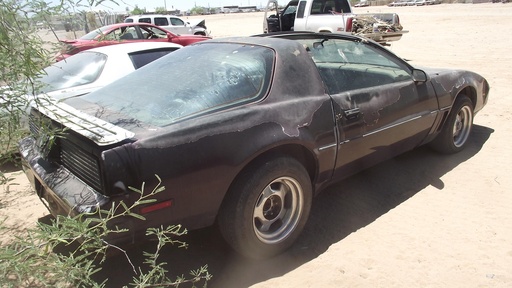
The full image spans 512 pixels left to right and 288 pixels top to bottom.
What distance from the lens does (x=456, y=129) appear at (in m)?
4.47

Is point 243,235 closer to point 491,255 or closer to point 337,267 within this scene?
point 337,267

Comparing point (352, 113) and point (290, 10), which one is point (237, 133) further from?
point (290, 10)

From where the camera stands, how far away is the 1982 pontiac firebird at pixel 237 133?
7.20 feet

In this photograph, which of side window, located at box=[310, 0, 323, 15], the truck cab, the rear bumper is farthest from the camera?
side window, located at box=[310, 0, 323, 15]

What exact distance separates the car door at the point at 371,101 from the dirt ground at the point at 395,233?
0.40m

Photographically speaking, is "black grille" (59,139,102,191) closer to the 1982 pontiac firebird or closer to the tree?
the 1982 pontiac firebird

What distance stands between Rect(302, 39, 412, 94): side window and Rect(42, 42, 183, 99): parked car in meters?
2.56

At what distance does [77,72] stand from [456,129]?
452cm

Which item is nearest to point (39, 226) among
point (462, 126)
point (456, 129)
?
point (456, 129)

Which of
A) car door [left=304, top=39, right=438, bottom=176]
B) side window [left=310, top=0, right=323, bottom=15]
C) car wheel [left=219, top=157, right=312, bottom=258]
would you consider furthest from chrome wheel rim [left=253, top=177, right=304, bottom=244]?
side window [left=310, top=0, right=323, bottom=15]

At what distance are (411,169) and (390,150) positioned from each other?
73 centimetres

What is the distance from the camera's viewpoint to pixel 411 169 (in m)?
4.11

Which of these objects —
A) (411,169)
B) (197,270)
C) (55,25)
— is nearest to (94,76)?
(55,25)

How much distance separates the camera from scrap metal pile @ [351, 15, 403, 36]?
11.8 meters
